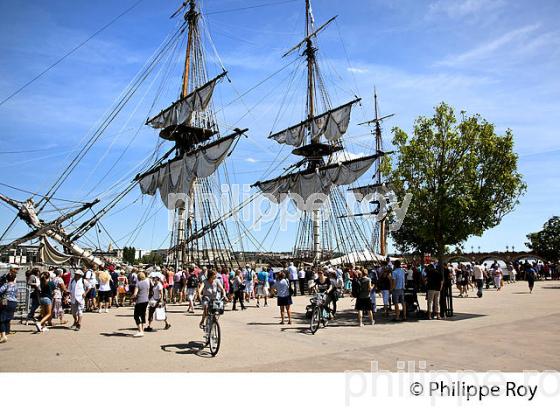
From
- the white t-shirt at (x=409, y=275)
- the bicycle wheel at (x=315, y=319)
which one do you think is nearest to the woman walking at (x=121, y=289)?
the bicycle wheel at (x=315, y=319)

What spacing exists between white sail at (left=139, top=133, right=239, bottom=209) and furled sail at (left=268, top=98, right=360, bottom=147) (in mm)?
17946

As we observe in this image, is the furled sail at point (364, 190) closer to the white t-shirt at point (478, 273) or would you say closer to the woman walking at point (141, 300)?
the white t-shirt at point (478, 273)

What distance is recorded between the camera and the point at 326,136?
49781 mm

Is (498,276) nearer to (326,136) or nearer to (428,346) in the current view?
(428,346)

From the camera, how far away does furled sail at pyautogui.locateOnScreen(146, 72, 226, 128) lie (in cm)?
3788

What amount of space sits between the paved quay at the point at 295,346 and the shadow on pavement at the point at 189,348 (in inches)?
0.9

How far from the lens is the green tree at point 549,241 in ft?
196

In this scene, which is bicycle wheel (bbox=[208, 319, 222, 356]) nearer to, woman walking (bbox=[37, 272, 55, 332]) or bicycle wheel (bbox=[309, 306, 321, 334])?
bicycle wheel (bbox=[309, 306, 321, 334])

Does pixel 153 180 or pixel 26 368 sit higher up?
pixel 153 180

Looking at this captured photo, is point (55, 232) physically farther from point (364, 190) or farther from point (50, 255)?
point (364, 190)

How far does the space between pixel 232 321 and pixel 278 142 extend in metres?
43.2

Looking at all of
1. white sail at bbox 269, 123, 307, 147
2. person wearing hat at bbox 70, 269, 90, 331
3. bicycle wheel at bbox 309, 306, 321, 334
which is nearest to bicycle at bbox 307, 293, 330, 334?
bicycle wheel at bbox 309, 306, 321, 334

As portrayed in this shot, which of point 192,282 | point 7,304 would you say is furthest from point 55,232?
point 7,304
